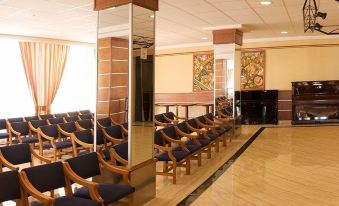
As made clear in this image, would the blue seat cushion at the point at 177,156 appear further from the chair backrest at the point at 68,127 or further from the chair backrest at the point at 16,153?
the chair backrest at the point at 68,127

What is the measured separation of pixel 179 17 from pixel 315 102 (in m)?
6.14

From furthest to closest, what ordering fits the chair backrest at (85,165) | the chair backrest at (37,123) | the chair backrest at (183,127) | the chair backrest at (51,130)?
the chair backrest at (37,123)
the chair backrest at (51,130)
the chair backrest at (183,127)
the chair backrest at (85,165)

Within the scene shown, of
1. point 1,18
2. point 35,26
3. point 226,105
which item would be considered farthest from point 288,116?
point 1,18

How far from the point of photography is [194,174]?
19.4 ft

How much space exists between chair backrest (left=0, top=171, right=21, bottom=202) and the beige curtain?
8.65 metres

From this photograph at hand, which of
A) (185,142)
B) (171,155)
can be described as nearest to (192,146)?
(185,142)

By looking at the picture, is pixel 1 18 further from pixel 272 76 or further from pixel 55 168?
pixel 272 76

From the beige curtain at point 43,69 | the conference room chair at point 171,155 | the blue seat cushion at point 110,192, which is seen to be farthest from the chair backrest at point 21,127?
the blue seat cushion at point 110,192

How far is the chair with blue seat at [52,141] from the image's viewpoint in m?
6.63

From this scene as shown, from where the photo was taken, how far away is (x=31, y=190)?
3.25 m

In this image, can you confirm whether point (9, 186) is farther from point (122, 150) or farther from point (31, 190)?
point (122, 150)

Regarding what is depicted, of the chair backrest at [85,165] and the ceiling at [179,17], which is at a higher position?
the ceiling at [179,17]

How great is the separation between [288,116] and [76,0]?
8769 millimetres

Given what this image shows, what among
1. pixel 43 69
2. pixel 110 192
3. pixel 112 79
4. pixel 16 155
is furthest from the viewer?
pixel 43 69
